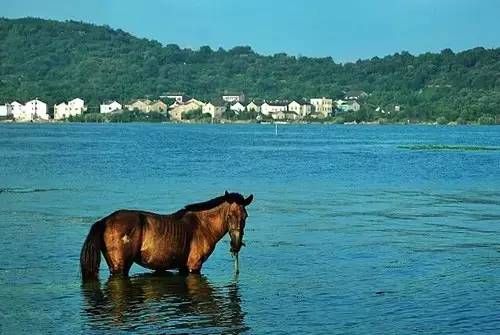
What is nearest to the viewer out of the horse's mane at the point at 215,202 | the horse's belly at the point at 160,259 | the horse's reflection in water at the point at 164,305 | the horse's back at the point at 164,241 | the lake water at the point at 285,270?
the horse's reflection in water at the point at 164,305

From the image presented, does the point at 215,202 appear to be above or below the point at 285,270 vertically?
above

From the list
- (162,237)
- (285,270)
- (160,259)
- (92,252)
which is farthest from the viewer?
(285,270)

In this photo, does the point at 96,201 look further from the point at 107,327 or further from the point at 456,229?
the point at 107,327

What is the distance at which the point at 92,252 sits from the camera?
14.1 m

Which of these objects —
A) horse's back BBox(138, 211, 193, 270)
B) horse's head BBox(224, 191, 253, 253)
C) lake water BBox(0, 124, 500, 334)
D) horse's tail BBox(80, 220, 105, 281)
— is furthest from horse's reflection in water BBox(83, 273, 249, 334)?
horse's head BBox(224, 191, 253, 253)

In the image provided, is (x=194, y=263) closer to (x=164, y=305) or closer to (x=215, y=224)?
(x=215, y=224)

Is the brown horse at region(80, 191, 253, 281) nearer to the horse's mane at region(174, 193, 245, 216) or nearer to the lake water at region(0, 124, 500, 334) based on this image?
the horse's mane at region(174, 193, 245, 216)

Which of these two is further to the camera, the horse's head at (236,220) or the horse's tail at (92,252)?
the horse's head at (236,220)

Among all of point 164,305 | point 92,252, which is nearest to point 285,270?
point 164,305

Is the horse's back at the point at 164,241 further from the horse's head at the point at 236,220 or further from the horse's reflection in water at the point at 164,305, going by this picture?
the horse's head at the point at 236,220

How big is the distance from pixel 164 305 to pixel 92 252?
1382mm

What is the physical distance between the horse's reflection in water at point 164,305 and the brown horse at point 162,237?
279 millimetres

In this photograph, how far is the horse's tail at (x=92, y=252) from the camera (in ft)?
45.9

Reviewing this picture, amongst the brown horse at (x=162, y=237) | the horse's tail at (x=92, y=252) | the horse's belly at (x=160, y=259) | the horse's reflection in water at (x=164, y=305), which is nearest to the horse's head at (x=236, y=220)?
the brown horse at (x=162, y=237)
